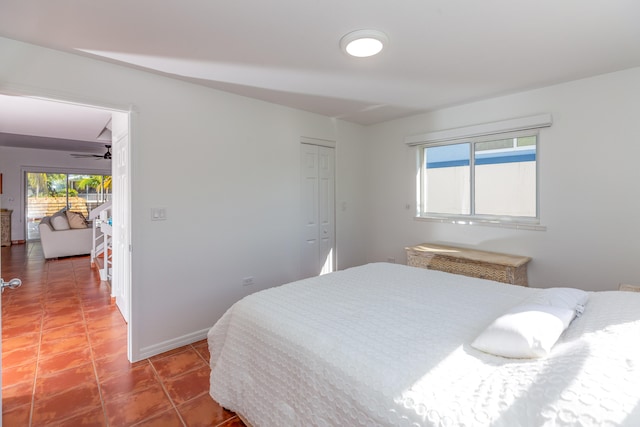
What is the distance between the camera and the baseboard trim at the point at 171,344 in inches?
101

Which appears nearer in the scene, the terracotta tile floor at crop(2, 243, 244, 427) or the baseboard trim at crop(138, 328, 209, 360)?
the terracotta tile floor at crop(2, 243, 244, 427)

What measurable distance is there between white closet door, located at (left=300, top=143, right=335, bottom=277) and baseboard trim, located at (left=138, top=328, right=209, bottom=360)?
1331 mm

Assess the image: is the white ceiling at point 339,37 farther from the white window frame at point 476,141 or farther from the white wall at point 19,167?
the white wall at point 19,167

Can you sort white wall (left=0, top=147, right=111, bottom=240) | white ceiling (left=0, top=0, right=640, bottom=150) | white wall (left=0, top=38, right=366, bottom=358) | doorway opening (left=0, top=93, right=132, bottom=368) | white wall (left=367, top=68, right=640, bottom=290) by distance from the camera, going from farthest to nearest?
white wall (left=0, top=147, right=111, bottom=240) < doorway opening (left=0, top=93, right=132, bottom=368) < white wall (left=367, top=68, right=640, bottom=290) < white wall (left=0, top=38, right=366, bottom=358) < white ceiling (left=0, top=0, right=640, bottom=150)

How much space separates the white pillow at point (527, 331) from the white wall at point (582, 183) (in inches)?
70.4

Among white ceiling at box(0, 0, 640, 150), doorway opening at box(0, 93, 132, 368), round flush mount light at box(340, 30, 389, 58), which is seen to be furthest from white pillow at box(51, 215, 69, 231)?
round flush mount light at box(340, 30, 389, 58)

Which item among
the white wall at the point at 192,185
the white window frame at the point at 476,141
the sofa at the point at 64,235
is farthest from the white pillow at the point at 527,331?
the sofa at the point at 64,235

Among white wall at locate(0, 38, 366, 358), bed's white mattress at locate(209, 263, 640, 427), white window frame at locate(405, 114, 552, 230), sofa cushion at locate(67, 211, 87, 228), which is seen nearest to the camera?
bed's white mattress at locate(209, 263, 640, 427)

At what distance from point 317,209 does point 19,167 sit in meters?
8.40

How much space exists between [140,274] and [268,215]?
1.33 meters

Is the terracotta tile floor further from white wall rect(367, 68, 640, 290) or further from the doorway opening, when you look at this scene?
white wall rect(367, 68, 640, 290)

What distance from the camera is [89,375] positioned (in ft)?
7.57

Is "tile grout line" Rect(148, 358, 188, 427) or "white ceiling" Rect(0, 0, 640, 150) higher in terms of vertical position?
"white ceiling" Rect(0, 0, 640, 150)

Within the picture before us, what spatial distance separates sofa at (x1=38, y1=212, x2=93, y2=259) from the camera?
6.07 meters
